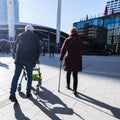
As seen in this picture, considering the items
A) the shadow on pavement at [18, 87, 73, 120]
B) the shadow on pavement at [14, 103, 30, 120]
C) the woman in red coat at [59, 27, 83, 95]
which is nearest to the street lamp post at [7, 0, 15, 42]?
the woman in red coat at [59, 27, 83, 95]

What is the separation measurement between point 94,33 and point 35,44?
60008 mm

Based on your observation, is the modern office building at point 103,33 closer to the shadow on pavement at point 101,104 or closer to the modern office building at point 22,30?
the modern office building at point 22,30

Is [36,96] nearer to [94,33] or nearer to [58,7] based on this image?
[58,7]

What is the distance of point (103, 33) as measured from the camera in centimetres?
6172

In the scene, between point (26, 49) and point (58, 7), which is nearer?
point (26, 49)

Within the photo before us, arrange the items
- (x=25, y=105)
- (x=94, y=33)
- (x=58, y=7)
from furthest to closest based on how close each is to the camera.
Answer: (x=94, y=33) → (x=58, y=7) → (x=25, y=105)

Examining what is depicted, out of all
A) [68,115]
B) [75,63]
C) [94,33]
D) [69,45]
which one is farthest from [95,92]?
[94,33]

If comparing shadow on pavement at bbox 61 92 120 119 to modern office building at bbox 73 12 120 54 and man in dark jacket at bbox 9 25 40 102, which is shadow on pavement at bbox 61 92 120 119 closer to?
man in dark jacket at bbox 9 25 40 102

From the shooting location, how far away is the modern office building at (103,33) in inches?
2326

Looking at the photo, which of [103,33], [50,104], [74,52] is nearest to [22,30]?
[103,33]

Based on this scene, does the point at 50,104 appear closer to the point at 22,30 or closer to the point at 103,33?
the point at 22,30

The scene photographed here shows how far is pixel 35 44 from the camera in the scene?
168 inches

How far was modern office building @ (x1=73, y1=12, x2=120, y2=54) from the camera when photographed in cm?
5907

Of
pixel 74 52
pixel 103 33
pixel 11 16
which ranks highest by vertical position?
pixel 11 16
